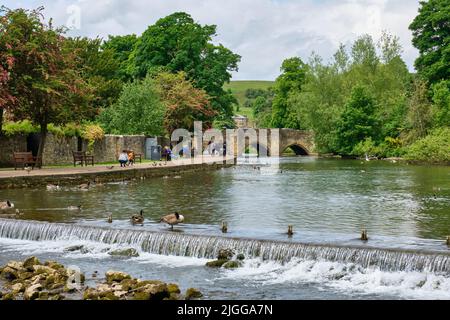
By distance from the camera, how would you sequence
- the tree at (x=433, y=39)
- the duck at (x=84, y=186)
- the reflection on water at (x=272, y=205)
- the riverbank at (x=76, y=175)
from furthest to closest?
the tree at (x=433, y=39)
the duck at (x=84, y=186)
the riverbank at (x=76, y=175)
the reflection on water at (x=272, y=205)

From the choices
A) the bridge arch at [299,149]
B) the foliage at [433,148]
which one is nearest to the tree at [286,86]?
the bridge arch at [299,149]

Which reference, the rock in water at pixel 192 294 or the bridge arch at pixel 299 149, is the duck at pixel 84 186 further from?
the bridge arch at pixel 299 149

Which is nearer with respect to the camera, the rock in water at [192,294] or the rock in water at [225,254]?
the rock in water at [192,294]

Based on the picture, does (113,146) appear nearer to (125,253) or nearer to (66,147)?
(66,147)

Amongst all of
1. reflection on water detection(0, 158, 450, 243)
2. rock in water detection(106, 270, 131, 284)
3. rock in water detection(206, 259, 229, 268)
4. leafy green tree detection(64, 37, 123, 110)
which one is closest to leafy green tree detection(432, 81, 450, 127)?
reflection on water detection(0, 158, 450, 243)

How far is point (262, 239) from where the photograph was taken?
667 inches

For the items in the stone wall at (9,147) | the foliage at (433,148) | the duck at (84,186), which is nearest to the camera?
the duck at (84,186)

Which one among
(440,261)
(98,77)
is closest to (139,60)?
(98,77)

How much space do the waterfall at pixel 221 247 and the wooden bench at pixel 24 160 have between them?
15.7m

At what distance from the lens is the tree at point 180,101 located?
207 feet

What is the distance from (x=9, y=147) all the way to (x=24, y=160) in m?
3.32
